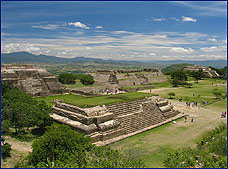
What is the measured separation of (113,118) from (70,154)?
663 cm

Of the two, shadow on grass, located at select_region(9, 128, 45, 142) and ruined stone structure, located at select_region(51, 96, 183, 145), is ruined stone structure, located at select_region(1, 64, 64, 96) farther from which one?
ruined stone structure, located at select_region(51, 96, 183, 145)

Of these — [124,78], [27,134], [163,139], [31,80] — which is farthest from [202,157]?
[124,78]

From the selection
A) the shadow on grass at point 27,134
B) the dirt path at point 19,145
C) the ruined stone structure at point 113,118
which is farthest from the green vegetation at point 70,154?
the shadow on grass at point 27,134

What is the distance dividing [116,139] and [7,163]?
6404mm

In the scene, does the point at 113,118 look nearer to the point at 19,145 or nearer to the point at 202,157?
the point at 19,145

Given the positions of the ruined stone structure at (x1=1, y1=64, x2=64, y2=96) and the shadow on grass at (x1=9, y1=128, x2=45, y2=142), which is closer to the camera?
the shadow on grass at (x1=9, y1=128, x2=45, y2=142)

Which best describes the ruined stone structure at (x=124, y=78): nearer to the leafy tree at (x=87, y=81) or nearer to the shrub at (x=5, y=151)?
the leafy tree at (x=87, y=81)

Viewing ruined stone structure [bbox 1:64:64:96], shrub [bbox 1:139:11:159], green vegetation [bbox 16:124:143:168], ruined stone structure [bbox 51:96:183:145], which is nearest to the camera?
green vegetation [bbox 16:124:143:168]

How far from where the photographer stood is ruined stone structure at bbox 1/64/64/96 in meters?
30.1

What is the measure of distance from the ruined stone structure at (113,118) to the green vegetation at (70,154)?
12.1 feet

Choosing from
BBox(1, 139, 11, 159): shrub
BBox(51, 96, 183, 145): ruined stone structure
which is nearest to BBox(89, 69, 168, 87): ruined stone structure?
BBox(51, 96, 183, 145): ruined stone structure

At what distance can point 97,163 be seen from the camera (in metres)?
7.79

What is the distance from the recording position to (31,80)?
106 feet

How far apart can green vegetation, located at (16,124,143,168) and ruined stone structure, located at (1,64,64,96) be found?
843 inches
